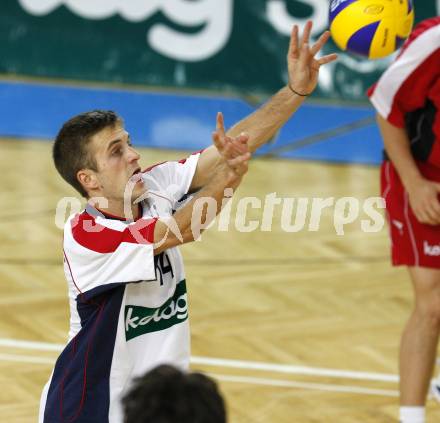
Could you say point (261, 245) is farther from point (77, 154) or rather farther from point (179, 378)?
point (179, 378)

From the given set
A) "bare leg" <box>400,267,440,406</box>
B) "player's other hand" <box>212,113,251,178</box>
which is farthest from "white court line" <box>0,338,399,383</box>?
"player's other hand" <box>212,113,251,178</box>

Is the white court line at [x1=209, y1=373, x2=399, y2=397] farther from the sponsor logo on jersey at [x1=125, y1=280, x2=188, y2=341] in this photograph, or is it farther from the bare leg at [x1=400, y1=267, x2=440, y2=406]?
the sponsor logo on jersey at [x1=125, y1=280, x2=188, y2=341]

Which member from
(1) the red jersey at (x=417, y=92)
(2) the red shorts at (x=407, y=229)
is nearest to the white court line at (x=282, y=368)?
(2) the red shorts at (x=407, y=229)

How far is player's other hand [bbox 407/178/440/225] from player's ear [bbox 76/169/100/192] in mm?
1413

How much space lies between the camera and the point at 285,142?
10.0 m

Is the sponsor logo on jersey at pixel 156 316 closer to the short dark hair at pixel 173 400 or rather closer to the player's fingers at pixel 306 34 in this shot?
the player's fingers at pixel 306 34

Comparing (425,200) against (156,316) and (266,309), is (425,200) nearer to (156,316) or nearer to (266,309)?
(156,316)

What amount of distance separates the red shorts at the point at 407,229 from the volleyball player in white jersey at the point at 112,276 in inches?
38.1

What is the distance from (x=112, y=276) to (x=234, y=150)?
624 mm

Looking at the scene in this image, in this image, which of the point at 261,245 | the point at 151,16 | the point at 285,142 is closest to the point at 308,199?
the point at 261,245

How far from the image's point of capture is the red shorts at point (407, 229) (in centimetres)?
492

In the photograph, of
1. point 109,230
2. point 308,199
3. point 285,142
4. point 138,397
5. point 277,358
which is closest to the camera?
point 138,397

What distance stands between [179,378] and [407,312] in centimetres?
429

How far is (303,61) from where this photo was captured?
4348 mm
